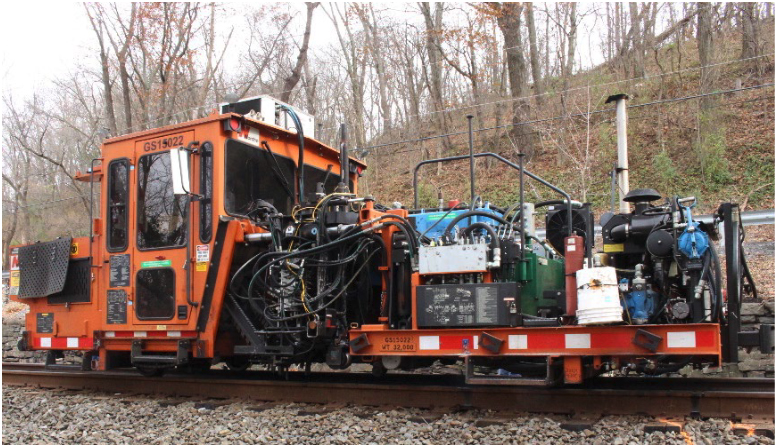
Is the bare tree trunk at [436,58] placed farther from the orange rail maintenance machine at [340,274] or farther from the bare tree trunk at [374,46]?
the orange rail maintenance machine at [340,274]

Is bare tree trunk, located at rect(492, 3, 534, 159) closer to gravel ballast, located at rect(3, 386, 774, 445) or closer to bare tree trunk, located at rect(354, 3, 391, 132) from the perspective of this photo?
bare tree trunk, located at rect(354, 3, 391, 132)

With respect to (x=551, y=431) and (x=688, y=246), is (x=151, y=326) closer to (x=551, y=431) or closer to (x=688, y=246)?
(x=551, y=431)

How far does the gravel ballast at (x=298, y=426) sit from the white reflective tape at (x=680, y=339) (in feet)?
1.86

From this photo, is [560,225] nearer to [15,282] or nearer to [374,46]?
[15,282]

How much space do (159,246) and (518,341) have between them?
396cm

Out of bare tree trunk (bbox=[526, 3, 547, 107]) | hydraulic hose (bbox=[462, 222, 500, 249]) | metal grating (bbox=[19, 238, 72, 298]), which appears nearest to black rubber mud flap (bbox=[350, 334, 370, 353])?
hydraulic hose (bbox=[462, 222, 500, 249])

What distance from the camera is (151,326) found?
7.00m

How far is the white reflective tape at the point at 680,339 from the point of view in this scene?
4828 millimetres

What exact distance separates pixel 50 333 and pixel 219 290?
9.12 feet

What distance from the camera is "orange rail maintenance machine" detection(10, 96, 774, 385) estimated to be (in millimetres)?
5133

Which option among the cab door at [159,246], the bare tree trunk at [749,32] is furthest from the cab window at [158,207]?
the bare tree trunk at [749,32]

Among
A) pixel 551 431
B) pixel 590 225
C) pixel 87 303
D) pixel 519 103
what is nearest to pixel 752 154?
pixel 519 103

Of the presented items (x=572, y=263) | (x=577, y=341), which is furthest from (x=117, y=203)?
(x=577, y=341)

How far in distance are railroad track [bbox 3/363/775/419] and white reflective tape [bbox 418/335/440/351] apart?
1.99 ft
